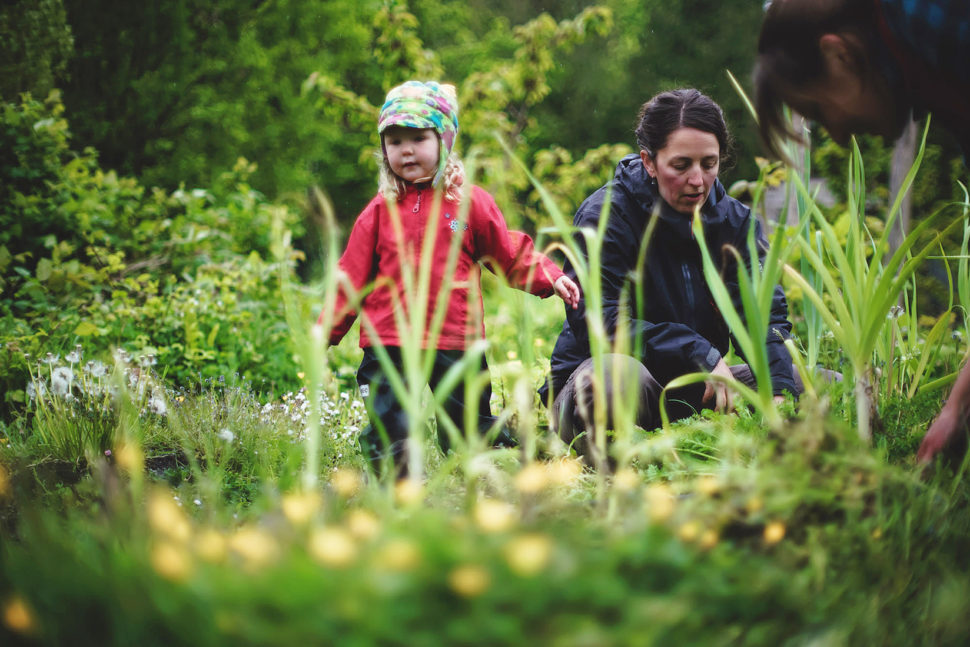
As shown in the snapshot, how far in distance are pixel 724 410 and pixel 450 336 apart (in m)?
0.90

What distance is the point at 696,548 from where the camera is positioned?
3.18 feet

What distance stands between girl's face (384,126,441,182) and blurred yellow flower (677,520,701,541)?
1583 mm

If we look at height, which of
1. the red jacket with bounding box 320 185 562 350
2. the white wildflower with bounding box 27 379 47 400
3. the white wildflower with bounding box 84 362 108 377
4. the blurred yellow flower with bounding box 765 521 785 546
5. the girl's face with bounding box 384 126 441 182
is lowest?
the blurred yellow flower with bounding box 765 521 785 546

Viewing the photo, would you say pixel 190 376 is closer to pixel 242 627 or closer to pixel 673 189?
pixel 673 189

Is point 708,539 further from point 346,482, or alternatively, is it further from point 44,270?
point 44,270

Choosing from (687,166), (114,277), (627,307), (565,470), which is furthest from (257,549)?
(114,277)

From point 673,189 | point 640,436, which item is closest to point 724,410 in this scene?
point 640,436

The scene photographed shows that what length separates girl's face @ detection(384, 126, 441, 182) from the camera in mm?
2283

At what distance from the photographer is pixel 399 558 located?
75 centimetres

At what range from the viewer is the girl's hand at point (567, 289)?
2.23m

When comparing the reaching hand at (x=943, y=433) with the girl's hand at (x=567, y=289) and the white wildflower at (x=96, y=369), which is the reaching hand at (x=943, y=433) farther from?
the white wildflower at (x=96, y=369)

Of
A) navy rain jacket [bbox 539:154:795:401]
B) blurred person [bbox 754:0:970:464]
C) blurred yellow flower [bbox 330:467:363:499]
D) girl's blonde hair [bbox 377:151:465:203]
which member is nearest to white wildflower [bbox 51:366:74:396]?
blurred yellow flower [bbox 330:467:363:499]

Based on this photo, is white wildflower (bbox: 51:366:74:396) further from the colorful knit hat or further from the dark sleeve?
the dark sleeve

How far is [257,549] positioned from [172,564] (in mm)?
89
